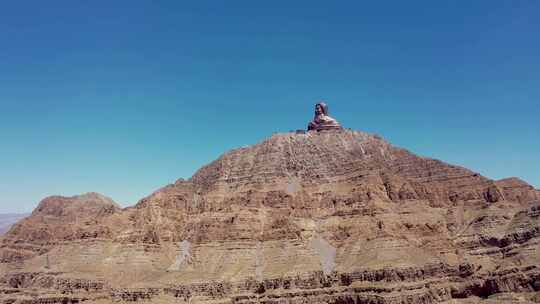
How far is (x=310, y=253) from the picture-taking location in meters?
169

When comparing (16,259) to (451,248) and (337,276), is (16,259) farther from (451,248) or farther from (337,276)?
(451,248)

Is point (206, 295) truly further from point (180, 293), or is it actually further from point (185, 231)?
point (185, 231)

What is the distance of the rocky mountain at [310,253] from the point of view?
147m

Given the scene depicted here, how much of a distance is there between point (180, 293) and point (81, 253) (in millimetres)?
44169

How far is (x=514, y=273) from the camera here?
142 metres

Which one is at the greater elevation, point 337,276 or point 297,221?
point 297,221

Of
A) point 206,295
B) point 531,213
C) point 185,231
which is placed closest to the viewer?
point 206,295

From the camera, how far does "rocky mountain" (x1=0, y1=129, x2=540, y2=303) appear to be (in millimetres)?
146875

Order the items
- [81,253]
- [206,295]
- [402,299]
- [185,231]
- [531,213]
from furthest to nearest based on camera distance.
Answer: [185,231] → [81,253] → [531,213] → [206,295] → [402,299]

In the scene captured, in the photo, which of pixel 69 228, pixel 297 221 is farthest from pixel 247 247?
pixel 69 228

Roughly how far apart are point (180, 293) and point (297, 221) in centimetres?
4855

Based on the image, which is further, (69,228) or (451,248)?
(69,228)

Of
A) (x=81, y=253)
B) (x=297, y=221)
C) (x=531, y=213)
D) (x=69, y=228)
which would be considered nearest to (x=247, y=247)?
(x=297, y=221)

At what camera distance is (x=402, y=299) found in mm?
136375
